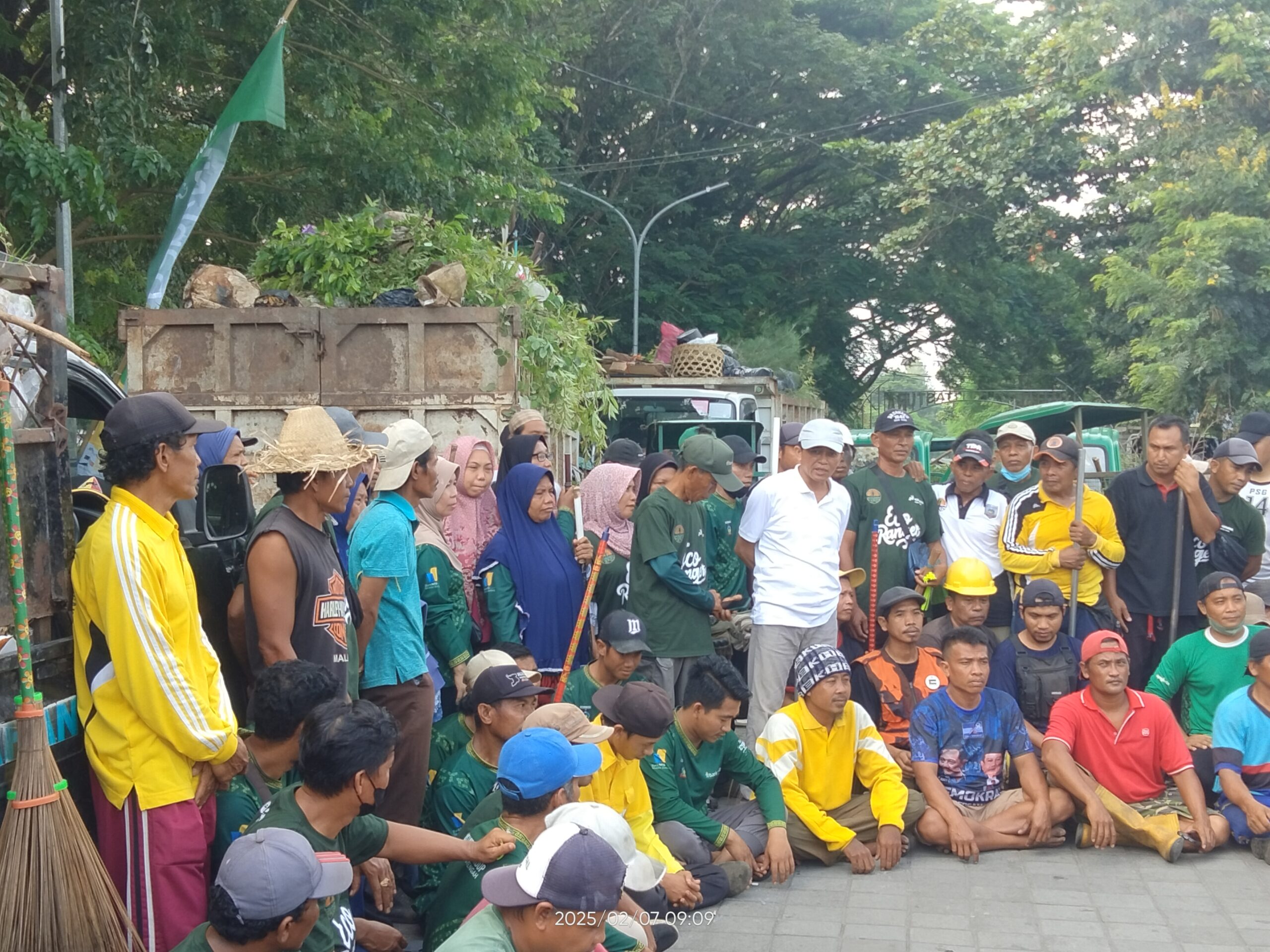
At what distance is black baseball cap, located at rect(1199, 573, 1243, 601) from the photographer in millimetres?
6445

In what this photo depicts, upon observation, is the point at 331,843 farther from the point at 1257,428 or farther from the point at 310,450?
the point at 1257,428

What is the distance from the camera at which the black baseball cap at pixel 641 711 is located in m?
4.93

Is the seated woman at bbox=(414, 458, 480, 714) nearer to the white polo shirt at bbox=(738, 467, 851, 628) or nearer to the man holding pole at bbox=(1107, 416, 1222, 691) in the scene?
the white polo shirt at bbox=(738, 467, 851, 628)

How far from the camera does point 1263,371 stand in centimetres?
1802

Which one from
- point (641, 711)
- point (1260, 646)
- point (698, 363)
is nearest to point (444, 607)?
point (641, 711)

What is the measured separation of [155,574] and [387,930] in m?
1.49

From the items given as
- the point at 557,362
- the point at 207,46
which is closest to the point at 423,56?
the point at 207,46

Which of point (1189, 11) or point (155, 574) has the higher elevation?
point (1189, 11)

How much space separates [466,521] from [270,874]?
3.44 m

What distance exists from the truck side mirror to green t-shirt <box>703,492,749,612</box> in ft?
11.2

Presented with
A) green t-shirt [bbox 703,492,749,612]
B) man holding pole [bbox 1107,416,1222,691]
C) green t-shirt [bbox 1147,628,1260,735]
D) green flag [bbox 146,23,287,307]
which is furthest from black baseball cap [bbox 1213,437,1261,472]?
green flag [bbox 146,23,287,307]

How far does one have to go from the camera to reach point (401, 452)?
4941 millimetres

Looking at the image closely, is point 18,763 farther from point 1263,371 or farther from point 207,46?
point 1263,371

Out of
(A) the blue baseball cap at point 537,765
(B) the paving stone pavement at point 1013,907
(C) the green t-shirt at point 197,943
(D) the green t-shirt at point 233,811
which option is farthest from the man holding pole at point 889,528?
(C) the green t-shirt at point 197,943
